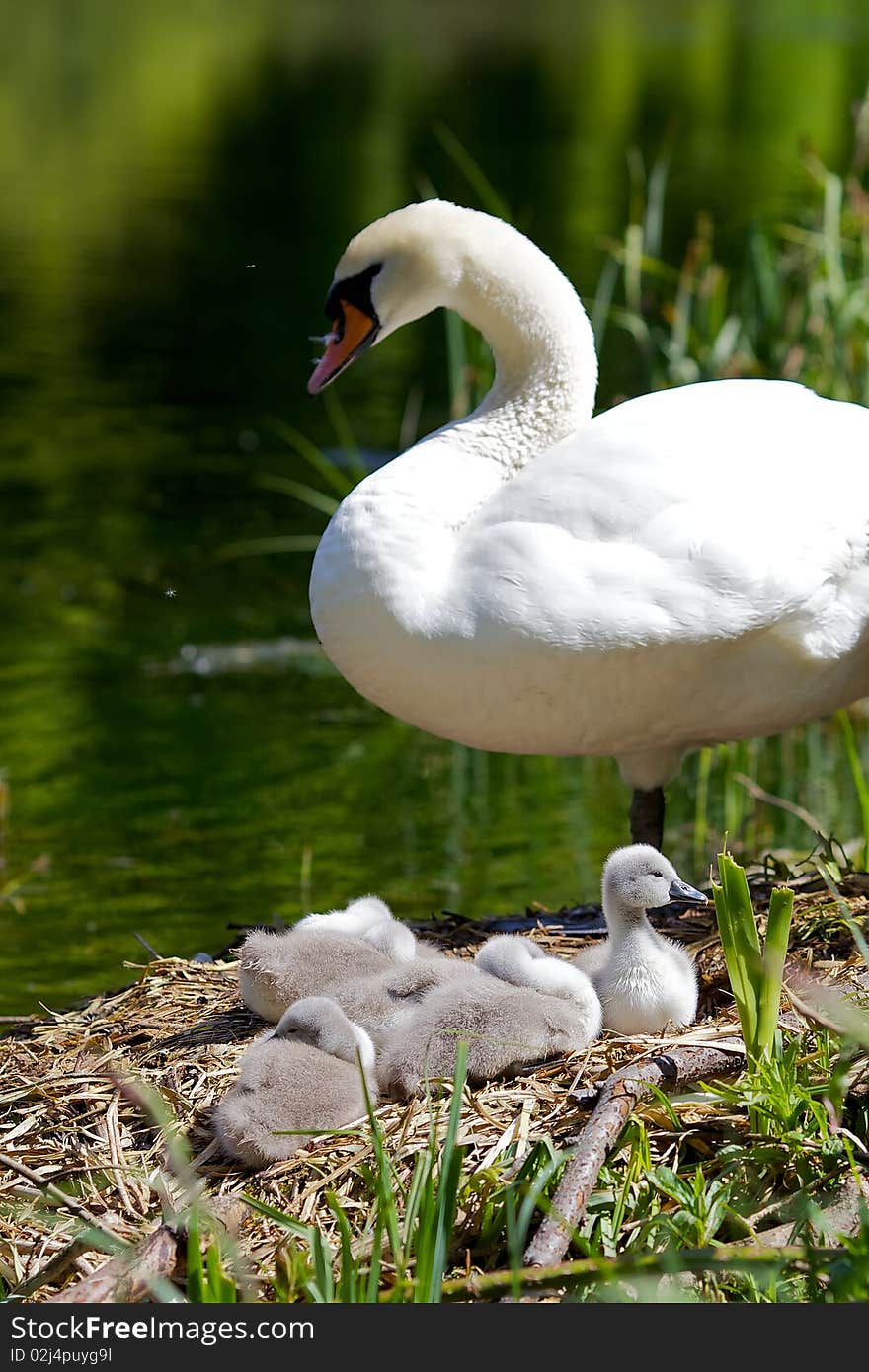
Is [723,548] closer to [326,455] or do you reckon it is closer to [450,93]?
[326,455]

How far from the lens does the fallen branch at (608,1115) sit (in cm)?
280

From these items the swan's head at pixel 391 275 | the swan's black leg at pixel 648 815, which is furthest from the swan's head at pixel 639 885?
the swan's head at pixel 391 275

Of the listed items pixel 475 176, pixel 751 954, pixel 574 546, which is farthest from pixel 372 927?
pixel 475 176

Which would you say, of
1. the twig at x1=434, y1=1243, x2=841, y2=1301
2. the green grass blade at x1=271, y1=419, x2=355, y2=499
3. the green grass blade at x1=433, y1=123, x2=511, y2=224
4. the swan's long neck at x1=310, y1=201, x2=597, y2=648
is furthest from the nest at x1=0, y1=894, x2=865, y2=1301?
the green grass blade at x1=271, y1=419, x2=355, y2=499

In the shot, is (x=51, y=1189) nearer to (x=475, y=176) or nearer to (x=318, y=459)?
(x=318, y=459)

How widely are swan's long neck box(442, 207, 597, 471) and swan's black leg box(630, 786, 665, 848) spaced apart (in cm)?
85

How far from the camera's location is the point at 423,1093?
3.42 m

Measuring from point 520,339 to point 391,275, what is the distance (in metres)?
0.34

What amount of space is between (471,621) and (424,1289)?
5.46ft

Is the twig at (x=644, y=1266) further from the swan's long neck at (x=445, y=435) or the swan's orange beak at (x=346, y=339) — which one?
the swan's orange beak at (x=346, y=339)

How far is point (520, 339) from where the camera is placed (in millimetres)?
4637

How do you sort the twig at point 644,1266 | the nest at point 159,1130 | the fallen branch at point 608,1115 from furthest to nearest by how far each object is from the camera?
1. the nest at point 159,1130
2. the fallen branch at point 608,1115
3. the twig at point 644,1266

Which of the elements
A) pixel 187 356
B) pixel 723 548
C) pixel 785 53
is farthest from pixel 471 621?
pixel 785 53

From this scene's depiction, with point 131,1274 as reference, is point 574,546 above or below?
above
